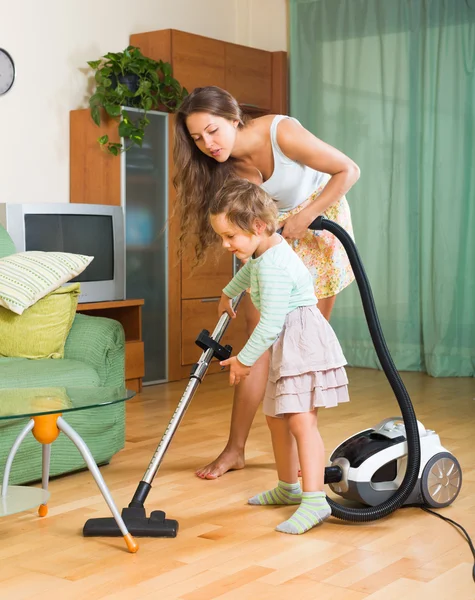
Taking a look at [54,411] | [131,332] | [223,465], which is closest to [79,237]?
[131,332]

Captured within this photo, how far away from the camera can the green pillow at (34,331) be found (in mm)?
3027

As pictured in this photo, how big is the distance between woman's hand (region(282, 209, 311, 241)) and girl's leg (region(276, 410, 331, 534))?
50 cm

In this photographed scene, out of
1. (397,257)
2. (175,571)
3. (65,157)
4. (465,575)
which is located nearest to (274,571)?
(175,571)

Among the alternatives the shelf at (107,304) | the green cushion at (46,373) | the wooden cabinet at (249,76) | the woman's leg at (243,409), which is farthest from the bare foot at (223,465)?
the wooden cabinet at (249,76)

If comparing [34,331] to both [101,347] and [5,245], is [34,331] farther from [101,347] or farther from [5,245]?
[5,245]

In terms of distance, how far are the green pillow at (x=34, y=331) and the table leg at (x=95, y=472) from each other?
3.00ft

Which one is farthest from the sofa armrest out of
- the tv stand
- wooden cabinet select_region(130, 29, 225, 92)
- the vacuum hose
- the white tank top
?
wooden cabinet select_region(130, 29, 225, 92)

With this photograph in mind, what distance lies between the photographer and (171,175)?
16.3 ft

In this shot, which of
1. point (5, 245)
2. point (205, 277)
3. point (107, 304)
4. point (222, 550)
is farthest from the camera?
point (205, 277)

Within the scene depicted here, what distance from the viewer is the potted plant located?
4676 mm

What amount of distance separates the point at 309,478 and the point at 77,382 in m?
0.85

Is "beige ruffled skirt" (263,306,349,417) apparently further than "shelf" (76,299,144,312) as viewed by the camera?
No

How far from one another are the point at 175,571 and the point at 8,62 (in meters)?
3.22

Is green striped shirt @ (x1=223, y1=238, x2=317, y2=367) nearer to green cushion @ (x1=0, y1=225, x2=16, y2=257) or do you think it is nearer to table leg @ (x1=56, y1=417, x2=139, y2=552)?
table leg @ (x1=56, y1=417, x2=139, y2=552)
